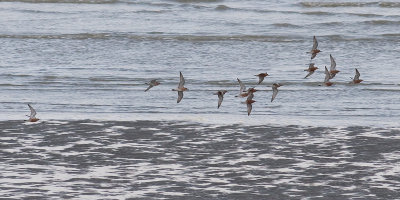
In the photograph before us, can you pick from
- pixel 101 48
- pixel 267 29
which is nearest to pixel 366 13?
pixel 267 29

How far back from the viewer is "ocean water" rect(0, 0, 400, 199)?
1255 cm

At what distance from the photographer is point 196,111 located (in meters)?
17.3

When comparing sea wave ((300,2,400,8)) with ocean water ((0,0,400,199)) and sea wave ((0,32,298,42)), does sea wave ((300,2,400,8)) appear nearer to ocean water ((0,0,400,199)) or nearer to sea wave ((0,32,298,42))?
ocean water ((0,0,400,199))

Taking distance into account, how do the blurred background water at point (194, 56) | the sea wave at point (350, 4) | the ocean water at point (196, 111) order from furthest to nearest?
the sea wave at point (350, 4), the blurred background water at point (194, 56), the ocean water at point (196, 111)

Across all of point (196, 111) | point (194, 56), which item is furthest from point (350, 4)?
point (196, 111)

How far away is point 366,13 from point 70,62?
12838 mm

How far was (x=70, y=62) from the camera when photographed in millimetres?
22688

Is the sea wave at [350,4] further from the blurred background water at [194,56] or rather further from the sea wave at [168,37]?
the sea wave at [168,37]

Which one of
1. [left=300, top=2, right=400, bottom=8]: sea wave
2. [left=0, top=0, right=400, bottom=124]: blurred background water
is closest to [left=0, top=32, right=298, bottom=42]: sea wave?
[left=0, top=0, right=400, bottom=124]: blurred background water

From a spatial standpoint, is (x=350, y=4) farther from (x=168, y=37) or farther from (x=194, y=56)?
(x=194, y=56)

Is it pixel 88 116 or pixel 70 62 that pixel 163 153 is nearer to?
pixel 88 116

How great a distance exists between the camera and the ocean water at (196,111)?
1255cm

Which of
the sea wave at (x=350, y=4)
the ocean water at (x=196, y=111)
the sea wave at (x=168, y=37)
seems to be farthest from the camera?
the sea wave at (x=350, y=4)

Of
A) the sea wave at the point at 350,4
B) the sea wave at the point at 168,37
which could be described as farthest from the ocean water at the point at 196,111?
the sea wave at the point at 350,4
